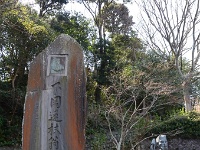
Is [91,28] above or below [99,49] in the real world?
above

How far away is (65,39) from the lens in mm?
4398

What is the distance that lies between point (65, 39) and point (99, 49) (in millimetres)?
12832

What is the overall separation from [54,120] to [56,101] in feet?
0.86

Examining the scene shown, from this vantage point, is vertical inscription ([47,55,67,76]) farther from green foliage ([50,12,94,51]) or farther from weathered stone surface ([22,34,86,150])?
green foliage ([50,12,94,51])

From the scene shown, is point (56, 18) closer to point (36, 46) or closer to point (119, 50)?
point (119, 50)

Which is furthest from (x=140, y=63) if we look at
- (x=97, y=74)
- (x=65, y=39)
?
(x=65, y=39)

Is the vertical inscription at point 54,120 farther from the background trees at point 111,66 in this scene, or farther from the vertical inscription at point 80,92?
the background trees at point 111,66

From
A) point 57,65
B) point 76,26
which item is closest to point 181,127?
point 76,26

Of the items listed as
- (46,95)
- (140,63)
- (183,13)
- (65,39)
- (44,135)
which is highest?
(183,13)

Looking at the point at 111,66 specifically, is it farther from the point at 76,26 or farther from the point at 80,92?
the point at 80,92

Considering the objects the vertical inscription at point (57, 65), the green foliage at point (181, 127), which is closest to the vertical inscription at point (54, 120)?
the vertical inscription at point (57, 65)

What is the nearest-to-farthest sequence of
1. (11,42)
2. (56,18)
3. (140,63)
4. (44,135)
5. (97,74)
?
(44,135), (11,42), (140,63), (97,74), (56,18)

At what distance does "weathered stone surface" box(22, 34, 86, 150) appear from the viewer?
406cm

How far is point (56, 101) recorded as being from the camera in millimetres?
4133
